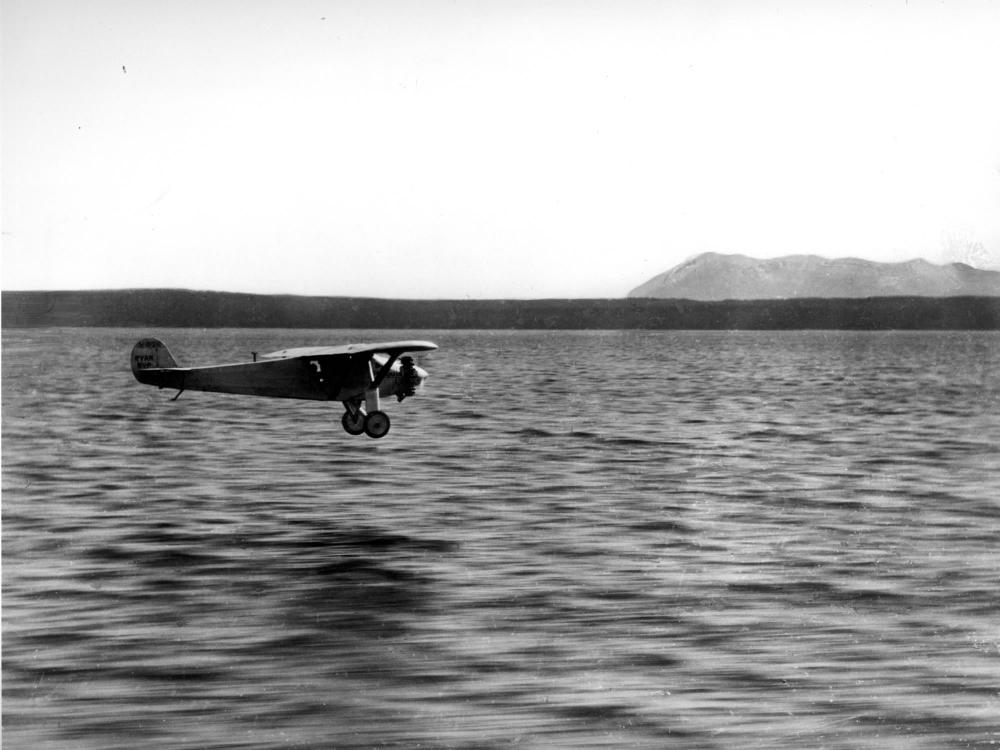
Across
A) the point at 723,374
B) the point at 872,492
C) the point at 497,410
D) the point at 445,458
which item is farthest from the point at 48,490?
the point at 723,374

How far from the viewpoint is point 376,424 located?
26.8 m

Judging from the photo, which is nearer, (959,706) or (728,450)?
(959,706)

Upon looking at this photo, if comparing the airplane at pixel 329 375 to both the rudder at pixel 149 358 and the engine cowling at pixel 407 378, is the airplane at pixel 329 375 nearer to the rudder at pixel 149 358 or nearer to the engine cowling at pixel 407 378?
the engine cowling at pixel 407 378

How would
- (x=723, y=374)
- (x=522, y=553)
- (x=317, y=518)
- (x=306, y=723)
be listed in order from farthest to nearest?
(x=723, y=374) < (x=317, y=518) < (x=522, y=553) < (x=306, y=723)

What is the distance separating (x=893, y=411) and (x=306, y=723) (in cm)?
3874

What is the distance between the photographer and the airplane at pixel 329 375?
2489cm

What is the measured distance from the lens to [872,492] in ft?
72.7

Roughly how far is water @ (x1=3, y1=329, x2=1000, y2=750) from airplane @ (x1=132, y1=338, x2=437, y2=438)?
5.85ft

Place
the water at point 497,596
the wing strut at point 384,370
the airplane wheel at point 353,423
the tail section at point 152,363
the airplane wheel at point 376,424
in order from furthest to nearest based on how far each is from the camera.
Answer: the airplane wheel at point 353,423
the tail section at point 152,363
the airplane wheel at point 376,424
the wing strut at point 384,370
the water at point 497,596

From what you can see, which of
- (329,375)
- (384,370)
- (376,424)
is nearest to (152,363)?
(329,375)

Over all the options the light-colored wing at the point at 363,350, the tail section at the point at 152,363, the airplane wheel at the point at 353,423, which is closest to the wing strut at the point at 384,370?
the light-colored wing at the point at 363,350

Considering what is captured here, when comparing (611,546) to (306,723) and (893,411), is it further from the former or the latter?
(893,411)

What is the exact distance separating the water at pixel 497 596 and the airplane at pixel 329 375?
178 centimetres

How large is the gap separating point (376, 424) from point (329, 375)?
2418mm
